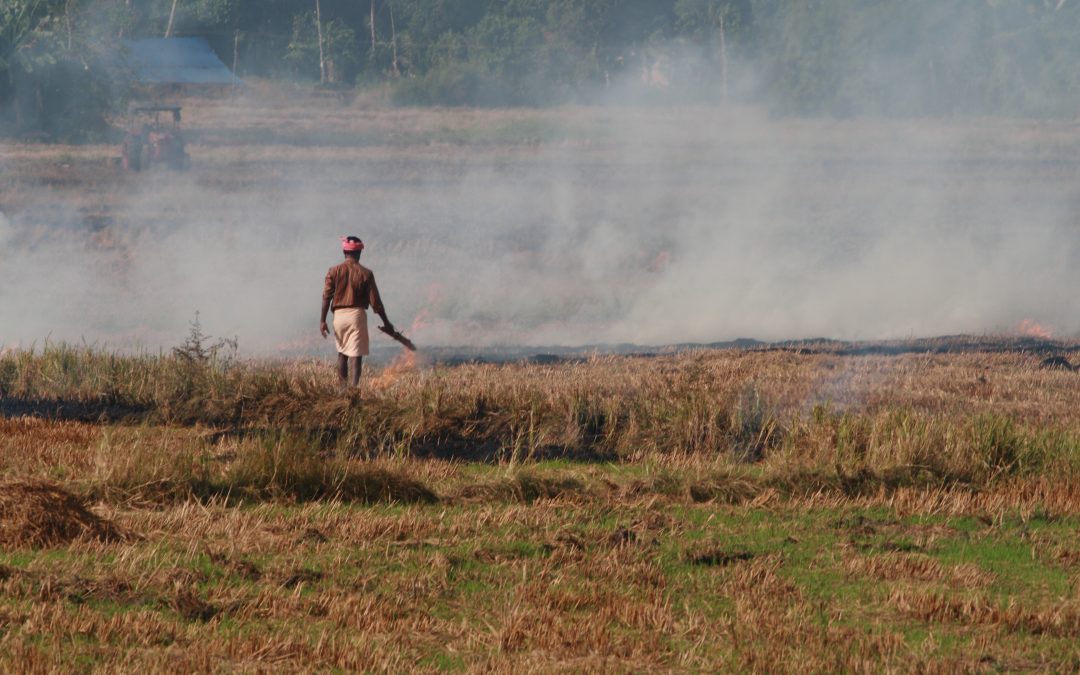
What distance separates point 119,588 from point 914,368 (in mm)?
9923

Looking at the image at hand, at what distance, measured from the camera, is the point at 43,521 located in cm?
694

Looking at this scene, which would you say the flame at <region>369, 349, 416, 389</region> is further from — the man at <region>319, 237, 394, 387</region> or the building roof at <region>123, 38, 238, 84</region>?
the building roof at <region>123, 38, 238, 84</region>

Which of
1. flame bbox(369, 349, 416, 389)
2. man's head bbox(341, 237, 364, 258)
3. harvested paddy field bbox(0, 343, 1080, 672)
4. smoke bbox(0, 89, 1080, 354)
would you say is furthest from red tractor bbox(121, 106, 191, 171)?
man's head bbox(341, 237, 364, 258)

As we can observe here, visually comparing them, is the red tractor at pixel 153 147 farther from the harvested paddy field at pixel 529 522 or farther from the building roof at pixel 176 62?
the harvested paddy field at pixel 529 522

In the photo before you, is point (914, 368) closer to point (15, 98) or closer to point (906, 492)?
point (906, 492)

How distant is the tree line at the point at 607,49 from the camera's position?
2638 cm

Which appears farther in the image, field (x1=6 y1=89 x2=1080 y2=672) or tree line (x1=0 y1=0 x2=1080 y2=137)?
tree line (x1=0 y1=0 x2=1080 y2=137)

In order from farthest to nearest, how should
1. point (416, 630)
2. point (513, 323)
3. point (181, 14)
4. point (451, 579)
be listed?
point (181, 14) < point (513, 323) < point (451, 579) < point (416, 630)

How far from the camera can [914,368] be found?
14.3 metres

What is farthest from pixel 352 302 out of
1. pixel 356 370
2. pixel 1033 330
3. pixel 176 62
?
pixel 176 62

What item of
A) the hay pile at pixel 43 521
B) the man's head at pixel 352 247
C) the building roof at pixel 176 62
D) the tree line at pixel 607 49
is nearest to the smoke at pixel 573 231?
the tree line at pixel 607 49

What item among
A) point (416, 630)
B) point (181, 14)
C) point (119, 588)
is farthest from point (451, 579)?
point (181, 14)

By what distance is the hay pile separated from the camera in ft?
22.5

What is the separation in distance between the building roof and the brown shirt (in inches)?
1121
